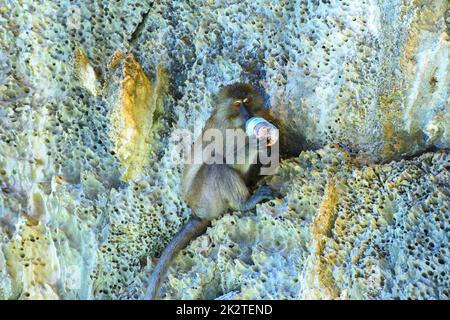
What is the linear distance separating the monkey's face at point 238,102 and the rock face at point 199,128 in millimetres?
68

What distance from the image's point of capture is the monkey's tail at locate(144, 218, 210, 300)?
87.2 inches

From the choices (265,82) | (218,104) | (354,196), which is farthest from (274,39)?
(354,196)

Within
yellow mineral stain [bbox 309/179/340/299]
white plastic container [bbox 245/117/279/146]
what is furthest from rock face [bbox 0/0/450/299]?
white plastic container [bbox 245/117/279/146]

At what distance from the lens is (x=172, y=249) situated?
7.48 ft

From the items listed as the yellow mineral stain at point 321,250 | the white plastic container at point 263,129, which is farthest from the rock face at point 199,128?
the white plastic container at point 263,129

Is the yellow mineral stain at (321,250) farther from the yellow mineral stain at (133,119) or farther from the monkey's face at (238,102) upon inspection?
the yellow mineral stain at (133,119)

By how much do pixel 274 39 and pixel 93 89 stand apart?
82cm

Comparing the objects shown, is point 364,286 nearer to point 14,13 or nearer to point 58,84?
point 58,84

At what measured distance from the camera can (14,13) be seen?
248 centimetres

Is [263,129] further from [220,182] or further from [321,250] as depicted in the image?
[321,250]

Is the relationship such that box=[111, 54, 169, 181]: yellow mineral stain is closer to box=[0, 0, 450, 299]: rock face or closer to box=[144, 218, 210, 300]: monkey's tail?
box=[0, 0, 450, 299]: rock face

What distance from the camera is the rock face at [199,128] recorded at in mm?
2094

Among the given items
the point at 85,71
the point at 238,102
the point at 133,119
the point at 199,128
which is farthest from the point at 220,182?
the point at 85,71

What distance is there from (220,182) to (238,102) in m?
0.35
